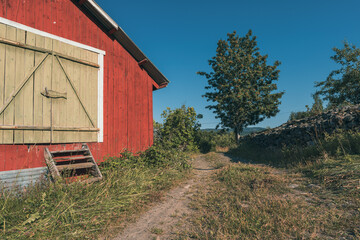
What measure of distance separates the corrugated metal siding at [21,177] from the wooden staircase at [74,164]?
0.36 metres

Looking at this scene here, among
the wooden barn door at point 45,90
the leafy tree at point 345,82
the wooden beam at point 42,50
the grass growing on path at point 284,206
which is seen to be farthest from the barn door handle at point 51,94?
the leafy tree at point 345,82

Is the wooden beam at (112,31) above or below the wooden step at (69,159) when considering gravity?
above

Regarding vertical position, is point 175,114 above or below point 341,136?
above

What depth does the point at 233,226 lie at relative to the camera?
3035mm

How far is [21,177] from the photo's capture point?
4566mm

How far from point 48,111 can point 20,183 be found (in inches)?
72.4

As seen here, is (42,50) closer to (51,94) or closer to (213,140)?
(51,94)

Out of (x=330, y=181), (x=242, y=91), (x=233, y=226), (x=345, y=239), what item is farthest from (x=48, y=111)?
(x=242, y=91)

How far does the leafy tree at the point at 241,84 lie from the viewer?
18.6 m

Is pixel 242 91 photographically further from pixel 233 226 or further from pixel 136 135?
pixel 233 226

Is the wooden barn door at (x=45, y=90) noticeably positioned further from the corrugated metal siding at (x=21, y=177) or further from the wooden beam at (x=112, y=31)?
the wooden beam at (x=112, y=31)

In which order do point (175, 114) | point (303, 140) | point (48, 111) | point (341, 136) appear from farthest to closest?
1. point (175, 114)
2. point (303, 140)
3. point (341, 136)
4. point (48, 111)

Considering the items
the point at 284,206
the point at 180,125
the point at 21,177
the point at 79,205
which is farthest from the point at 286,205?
the point at 180,125

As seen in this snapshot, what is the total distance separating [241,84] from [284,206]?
1670 cm
